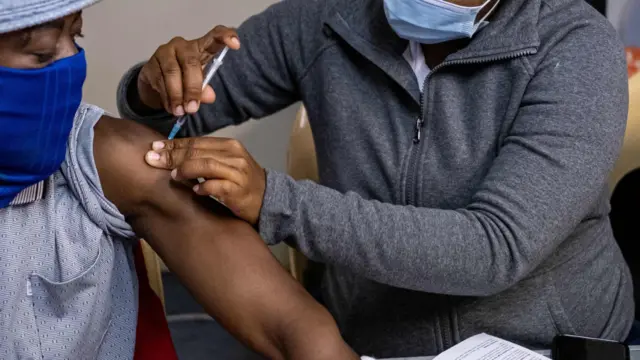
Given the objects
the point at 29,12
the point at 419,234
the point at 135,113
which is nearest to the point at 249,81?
the point at 135,113

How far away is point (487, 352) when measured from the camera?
1.15 m

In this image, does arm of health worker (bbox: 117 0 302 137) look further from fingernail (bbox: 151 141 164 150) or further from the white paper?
the white paper

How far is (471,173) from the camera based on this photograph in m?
1.34

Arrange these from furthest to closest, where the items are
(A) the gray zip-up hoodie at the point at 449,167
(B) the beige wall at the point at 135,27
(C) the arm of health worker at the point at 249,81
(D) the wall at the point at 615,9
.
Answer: (B) the beige wall at the point at 135,27, (D) the wall at the point at 615,9, (C) the arm of health worker at the point at 249,81, (A) the gray zip-up hoodie at the point at 449,167

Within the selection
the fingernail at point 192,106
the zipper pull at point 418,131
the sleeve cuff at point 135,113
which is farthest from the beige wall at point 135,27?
the fingernail at point 192,106

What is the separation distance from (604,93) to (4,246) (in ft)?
3.18

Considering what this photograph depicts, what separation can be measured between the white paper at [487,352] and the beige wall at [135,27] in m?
1.39

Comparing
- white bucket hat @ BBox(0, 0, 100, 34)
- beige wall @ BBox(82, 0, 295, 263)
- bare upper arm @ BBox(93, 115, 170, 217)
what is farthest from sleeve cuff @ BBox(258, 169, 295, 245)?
beige wall @ BBox(82, 0, 295, 263)

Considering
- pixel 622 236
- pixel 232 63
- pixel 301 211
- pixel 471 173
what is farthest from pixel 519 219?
pixel 622 236

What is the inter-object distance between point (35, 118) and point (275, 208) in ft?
1.20

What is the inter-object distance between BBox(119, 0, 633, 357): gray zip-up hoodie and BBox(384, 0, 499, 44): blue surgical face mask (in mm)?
38

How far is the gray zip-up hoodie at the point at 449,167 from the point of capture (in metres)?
1.17

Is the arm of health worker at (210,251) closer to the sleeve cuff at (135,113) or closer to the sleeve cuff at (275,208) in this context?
the sleeve cuff at (275,208)

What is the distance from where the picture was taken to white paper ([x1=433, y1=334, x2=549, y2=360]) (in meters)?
1.12
